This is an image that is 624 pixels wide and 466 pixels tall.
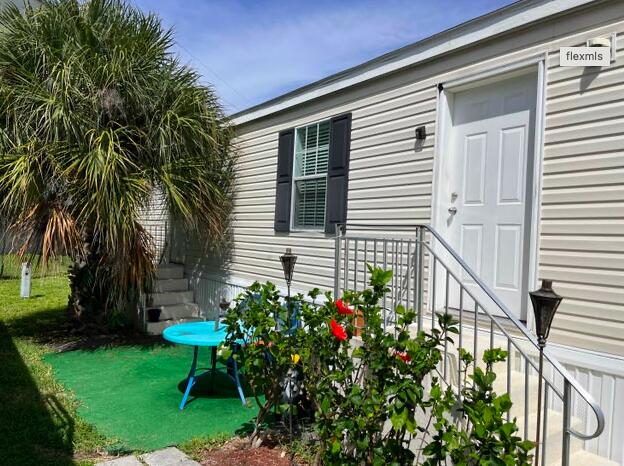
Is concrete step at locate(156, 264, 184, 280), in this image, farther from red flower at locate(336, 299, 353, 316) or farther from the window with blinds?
red flower at locate(336, 299, 353, 316)

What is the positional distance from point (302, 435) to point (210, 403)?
1.25 m

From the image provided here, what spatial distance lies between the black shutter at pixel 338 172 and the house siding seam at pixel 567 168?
0.92 ft

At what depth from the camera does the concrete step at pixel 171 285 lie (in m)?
7.94

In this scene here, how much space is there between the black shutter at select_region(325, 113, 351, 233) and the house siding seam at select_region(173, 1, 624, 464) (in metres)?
0.28

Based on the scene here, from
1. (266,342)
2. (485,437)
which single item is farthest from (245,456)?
(485,437)

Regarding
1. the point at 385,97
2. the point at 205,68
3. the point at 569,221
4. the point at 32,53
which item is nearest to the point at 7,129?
the point at 32,53

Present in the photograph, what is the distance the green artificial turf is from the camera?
3748 mm

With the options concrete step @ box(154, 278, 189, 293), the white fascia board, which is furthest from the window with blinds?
concrete step @ box(154, 278, 189, 293)

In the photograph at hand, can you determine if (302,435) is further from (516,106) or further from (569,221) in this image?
(516,106)

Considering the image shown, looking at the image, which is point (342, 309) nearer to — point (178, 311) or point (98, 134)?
point (98, 134)

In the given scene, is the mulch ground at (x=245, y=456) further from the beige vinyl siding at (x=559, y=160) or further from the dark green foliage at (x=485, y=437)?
the beige vinyl siding at (x=559, y=160)

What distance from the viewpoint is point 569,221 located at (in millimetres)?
3477

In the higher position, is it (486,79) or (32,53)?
(32,53)

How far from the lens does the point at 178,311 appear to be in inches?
302
